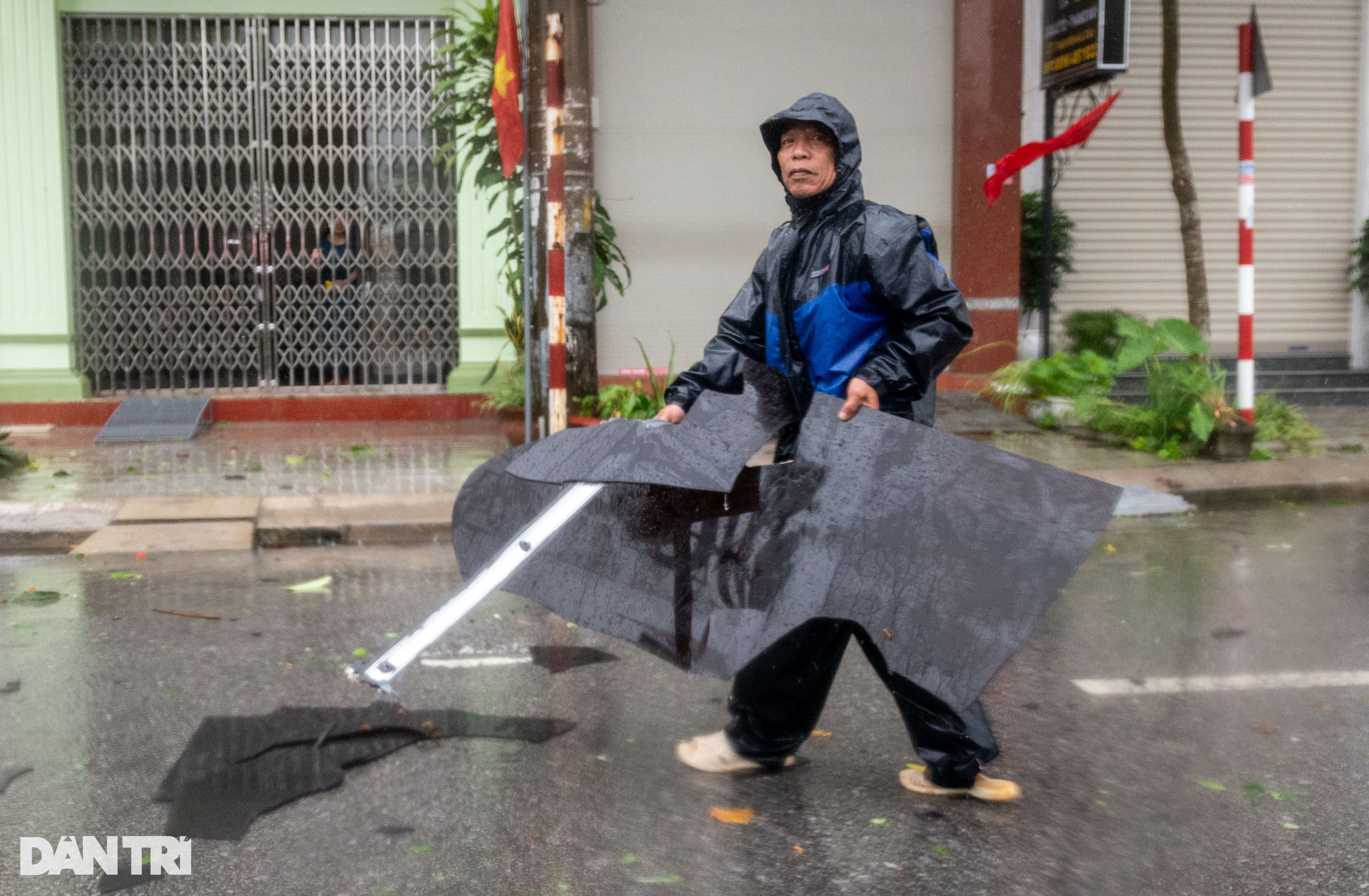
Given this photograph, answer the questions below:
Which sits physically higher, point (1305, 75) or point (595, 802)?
point (1305, 75)

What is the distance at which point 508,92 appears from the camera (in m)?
7.66

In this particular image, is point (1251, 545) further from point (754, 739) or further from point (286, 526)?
point (286, 526)

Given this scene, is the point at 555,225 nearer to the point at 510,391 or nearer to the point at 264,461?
the point at 510,391

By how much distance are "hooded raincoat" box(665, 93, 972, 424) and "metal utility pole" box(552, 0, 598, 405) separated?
4.83m

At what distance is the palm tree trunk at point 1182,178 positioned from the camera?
33.6 feet

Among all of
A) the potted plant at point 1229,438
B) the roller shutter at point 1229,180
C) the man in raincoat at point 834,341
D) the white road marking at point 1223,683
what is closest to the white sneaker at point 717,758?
the man in raincoat at point 834,341

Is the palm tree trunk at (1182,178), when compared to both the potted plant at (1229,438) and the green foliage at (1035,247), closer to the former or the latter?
the potted plant at (1229,438)

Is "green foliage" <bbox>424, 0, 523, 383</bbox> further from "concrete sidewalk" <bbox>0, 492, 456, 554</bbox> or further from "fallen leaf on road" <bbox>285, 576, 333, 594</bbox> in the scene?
"fallen leaf on road" <bbox>285, 576, 333, 594</bbox>

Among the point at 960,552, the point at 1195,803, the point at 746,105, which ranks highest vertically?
the point at 746,105

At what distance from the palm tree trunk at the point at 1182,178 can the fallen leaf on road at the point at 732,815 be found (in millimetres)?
8116

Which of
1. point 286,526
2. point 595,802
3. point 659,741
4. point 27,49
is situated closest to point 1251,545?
point 659,741

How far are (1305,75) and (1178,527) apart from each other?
7988 millimetres

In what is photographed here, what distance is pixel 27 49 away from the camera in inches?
427

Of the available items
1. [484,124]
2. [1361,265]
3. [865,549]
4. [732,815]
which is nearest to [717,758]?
[732,815]
